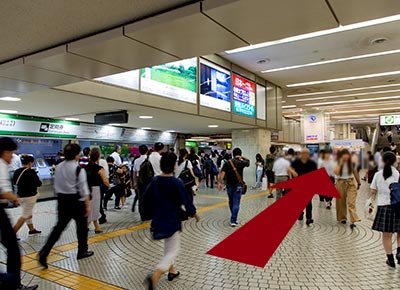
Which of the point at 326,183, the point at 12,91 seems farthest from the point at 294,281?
the point at 12,91

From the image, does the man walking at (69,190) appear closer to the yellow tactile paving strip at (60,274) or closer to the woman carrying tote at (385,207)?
the yellow tactile paving strip at (60,274)

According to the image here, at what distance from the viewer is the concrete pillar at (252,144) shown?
12.1m

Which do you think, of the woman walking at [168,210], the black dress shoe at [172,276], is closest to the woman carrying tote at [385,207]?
the woman walking at [168,210]

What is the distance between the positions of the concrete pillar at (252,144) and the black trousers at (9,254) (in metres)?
9.97

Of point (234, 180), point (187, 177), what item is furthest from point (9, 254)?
point (234, 180)

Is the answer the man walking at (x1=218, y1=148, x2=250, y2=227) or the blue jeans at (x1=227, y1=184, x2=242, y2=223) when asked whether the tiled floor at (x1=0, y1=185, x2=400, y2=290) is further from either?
the man walking at (x1=218, y1=148, x2=250, y2=227)

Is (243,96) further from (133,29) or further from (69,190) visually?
(133,29)

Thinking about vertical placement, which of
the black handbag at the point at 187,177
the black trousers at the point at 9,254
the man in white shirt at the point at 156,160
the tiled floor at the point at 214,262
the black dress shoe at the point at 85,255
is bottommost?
the tiled floor at the point at 214,262

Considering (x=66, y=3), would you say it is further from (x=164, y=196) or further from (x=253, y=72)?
(x=253, y=72)

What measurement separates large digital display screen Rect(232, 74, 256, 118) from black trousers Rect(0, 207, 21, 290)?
329 inches

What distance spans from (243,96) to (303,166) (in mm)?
9616

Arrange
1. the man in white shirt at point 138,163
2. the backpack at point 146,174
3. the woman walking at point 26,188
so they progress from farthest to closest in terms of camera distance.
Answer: the man in white shirt at point 138,163 → the backpack at point 146,174 → the woman walking at point 26,188

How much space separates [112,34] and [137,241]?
3298mm

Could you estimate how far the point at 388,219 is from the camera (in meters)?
3.43
